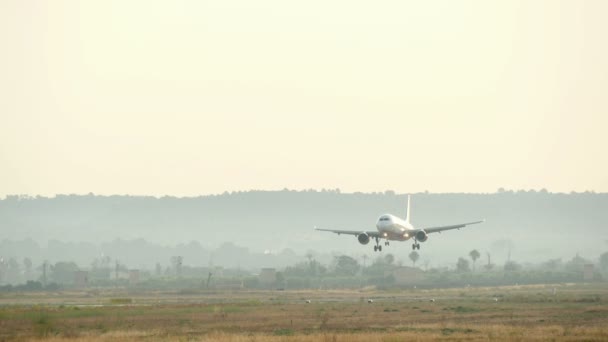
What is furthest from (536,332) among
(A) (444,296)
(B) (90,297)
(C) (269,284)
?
(C) (269,284)

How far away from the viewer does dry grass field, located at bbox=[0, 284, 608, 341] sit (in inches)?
2904

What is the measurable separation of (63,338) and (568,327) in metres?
30.7

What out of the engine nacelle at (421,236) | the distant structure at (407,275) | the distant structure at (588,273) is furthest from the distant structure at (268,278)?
the distant structure at (588,273)

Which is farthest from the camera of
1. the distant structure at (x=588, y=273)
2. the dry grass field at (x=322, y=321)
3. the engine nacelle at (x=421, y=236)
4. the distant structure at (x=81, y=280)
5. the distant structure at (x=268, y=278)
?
the distant structure at (x=588, y=273)

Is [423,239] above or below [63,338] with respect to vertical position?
above

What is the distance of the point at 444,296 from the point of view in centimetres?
12762

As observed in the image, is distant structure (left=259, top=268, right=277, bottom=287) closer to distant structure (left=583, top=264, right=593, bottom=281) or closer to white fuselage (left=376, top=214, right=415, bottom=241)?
white fuselage (left=376, top=214, right=415, bottom=241)

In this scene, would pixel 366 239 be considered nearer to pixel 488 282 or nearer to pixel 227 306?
pixel 227 306

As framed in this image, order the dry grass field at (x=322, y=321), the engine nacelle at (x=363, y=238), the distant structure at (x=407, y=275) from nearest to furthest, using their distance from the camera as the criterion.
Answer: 1. the dry grass field at (x=322, y=321)
2. the engine nacelle at (x=363, y=238)
3. the distant structure at (x=407, y=275)

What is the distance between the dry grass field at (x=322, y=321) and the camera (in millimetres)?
73750

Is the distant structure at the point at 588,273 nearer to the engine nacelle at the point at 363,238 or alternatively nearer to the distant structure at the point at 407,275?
the distant structure at the point at 407,275

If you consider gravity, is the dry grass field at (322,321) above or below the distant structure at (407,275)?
below

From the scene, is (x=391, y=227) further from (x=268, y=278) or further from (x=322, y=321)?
(x=268, y=278)

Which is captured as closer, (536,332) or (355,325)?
(536,332)
